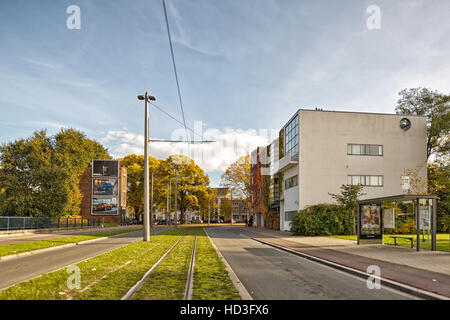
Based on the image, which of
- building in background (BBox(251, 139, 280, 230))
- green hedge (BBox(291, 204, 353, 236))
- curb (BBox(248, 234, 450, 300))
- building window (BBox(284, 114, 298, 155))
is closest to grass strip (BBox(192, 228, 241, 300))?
curb (BBox(248, 234, 450, 300))

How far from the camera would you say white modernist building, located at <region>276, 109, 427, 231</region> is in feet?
121

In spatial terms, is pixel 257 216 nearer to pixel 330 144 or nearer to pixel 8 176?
pixel 330 144

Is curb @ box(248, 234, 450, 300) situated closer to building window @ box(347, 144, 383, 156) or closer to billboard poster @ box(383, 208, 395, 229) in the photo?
billboard poster @ box(383, 208, 395, 229)

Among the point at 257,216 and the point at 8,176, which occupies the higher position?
the point at 8,176

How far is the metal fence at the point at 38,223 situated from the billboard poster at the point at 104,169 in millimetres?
16671

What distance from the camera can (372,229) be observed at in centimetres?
2147

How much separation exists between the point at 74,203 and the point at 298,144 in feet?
91.5

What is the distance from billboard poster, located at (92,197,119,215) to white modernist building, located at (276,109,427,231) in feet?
111

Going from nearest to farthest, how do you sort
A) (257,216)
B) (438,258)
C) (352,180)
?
1. (438,258)
2. (352,180)
3. (257,216)

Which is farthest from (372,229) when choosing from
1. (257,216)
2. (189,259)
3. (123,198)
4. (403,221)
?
(123,198)

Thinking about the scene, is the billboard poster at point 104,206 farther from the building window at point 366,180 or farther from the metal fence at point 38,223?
the building window at point 366,180

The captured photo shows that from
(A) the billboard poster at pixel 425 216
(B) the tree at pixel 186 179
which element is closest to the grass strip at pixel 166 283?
(A) the billboard poster at pixel 425 216
